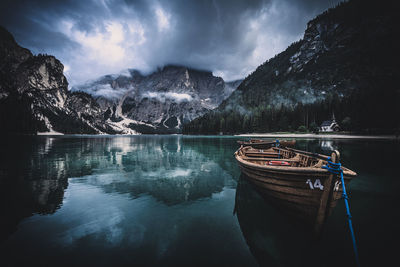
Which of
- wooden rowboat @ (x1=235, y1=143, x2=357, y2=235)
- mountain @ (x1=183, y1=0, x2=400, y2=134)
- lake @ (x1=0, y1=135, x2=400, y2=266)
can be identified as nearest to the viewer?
lake @ (x1=0, y1=135, x2=400, y2=266)

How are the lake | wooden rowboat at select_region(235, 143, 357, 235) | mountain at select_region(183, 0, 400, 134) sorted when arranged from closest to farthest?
1. the lake
2. wooden rowboat at select_region(235, 143, 357, 235)
3. mountain at select_region(183, 0, 400, 134)

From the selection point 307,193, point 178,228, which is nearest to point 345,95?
point 307,193

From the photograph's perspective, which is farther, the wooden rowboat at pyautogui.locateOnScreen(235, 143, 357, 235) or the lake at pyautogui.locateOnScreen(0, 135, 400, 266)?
the wooden rowboat at pyautogui.locateOnScreen(235, 143, 357, 235)

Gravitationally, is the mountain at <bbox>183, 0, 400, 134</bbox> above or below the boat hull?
above

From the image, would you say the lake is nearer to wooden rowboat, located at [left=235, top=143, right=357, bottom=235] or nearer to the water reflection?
the water reflection

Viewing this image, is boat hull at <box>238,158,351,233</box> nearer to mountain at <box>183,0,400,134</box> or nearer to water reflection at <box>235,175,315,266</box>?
water reflection at <box>235,175,315,266</box>

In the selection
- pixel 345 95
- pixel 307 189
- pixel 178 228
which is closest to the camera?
pixel 307 189

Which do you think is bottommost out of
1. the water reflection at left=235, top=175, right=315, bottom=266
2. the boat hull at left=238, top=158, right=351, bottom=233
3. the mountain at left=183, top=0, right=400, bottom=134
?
the water reflection at left=235, top=175, right=315, bottom=266

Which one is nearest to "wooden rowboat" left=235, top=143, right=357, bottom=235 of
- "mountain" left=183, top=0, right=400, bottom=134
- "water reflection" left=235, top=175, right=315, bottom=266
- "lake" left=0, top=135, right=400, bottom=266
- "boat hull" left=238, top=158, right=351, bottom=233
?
"boat hull" left=238, top=158, right=351, bottom=233

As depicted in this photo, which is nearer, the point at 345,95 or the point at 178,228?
the point at 178,228

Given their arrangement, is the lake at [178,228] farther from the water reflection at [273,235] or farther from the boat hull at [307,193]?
the boat hull at [307,193]

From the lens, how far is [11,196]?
984 centimetres

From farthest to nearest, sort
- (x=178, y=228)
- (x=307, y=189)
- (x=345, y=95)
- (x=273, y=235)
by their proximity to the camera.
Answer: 1. (x=345, y=95)
2. (x=178, y=228)
3. (x=273, y=235)
4. (x=307, y=189)

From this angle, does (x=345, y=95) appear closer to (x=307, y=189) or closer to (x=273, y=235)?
(x=307, y=189)
